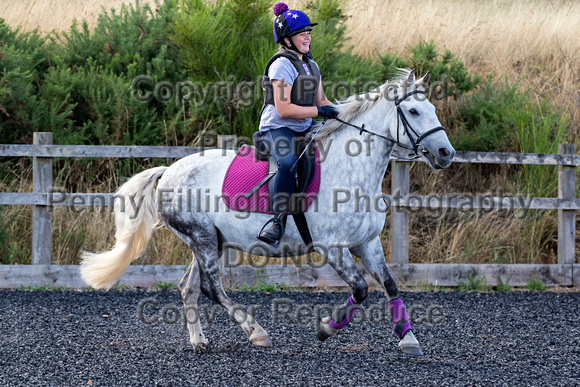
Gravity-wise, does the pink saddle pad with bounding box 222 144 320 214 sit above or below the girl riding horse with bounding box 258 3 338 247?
below

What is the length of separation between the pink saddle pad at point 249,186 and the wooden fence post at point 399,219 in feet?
9.75

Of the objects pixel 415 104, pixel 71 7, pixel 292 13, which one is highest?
pixel 71 7

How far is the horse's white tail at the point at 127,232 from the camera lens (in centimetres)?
531

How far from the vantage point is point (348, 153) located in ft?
15.4

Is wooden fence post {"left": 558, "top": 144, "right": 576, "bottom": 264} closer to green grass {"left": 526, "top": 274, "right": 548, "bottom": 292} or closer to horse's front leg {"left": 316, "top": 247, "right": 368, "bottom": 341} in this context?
green grass {"left": 526, "top": 274, "right": 548, "bottom": 292}

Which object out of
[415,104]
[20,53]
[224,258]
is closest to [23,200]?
[224,258]

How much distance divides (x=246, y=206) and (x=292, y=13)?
4.90 ft

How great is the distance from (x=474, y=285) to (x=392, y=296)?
3303 mm

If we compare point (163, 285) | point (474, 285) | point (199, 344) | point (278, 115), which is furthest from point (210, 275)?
point (474, 285)

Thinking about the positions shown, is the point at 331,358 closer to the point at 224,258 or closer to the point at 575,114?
the point at 224,258

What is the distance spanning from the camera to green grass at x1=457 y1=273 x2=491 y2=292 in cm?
760

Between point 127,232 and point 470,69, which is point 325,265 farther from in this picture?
point 470,69

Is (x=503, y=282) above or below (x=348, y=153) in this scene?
below

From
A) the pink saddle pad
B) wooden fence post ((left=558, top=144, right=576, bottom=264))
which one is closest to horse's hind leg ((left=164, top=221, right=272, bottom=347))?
the pink saddle pad
